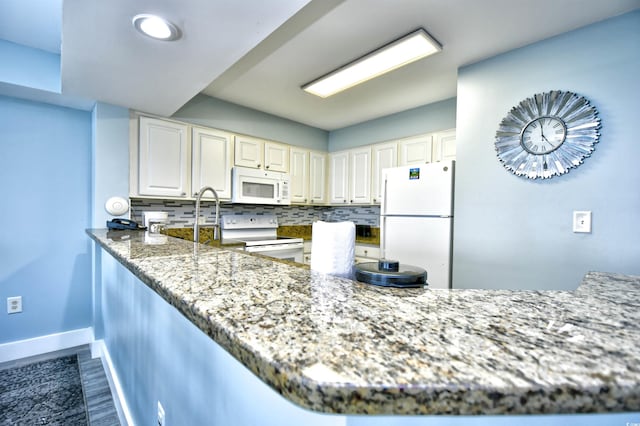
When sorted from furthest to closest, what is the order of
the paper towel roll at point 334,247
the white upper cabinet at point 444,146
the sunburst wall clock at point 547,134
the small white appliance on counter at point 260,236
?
the small white appliance on counter at point 260,236, the white upper cabinet at point 444,146, the sunburst wall clock at point 547,134, the paper towel roll at point 334,247

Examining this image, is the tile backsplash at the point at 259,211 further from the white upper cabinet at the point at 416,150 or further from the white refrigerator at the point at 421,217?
the white refrigerator at the point at 421,217

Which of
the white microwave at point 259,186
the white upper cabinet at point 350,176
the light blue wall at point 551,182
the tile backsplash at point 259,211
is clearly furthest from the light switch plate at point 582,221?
the white microwave at point 259,186

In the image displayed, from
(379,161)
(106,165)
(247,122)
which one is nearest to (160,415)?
(106,165)

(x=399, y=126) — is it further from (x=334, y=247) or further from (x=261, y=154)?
(x=334, y=247)

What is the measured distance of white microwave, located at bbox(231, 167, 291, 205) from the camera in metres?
3.16

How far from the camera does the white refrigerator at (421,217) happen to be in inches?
94.1

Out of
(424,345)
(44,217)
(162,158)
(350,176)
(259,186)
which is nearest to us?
(424,345)

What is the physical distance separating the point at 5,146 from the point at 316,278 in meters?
3.01

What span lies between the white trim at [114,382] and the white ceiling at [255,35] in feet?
6.22

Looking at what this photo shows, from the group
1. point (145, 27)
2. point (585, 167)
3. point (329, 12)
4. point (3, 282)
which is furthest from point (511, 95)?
point (3, 282)

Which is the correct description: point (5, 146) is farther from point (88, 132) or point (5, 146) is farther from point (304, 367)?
point (304, 367)

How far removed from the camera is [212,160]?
3.04 metres

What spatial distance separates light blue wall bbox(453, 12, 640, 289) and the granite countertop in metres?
1.43

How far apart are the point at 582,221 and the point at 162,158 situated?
322cm
